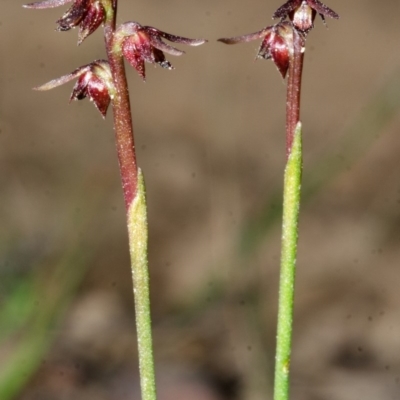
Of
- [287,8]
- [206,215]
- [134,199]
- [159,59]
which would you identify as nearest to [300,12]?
[287,8]

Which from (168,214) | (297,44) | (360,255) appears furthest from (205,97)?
(297,44)

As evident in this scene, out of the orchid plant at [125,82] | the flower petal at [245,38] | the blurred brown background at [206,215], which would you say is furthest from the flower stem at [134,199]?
the blurred brown background at [206,215]

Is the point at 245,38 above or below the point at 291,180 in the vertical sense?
above

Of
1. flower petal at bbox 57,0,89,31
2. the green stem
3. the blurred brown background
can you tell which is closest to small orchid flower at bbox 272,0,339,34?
the green stem

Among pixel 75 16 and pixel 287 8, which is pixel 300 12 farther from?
pixel 75 16

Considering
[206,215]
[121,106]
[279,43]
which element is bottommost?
[121,106]

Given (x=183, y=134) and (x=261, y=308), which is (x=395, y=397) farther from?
(x=183, y=134)

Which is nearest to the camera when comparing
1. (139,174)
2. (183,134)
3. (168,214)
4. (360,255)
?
(139,174)
